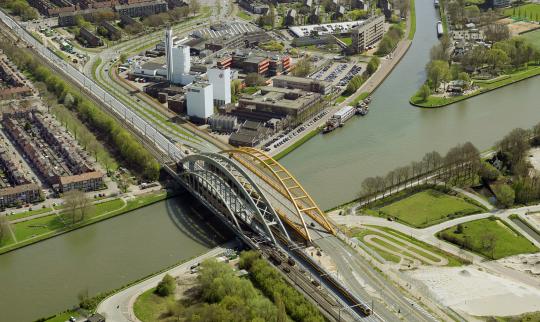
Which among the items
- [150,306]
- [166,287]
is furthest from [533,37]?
[150,306]

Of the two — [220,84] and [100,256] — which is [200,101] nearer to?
[220,84]

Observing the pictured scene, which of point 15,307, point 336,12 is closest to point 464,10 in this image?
point 336,12

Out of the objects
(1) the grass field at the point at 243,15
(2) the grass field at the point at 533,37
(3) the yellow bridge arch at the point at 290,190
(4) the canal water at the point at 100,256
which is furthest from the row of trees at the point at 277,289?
(1) the grass field at the point at 243,15

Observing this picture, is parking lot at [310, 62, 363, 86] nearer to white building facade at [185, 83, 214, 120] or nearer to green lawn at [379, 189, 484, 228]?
white building facade at [185, 83, 214, 120]

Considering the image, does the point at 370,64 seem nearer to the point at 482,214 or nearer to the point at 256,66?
the point at 256,66

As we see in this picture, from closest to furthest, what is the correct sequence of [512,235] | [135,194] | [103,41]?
[512,235] → [135,194] → [103,41]
